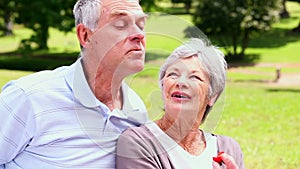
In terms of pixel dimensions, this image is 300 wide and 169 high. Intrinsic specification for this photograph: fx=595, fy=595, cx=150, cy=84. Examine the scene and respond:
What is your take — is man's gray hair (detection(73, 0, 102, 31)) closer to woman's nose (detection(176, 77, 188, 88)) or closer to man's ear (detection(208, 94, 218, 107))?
woman's nose (detection(176, 77, 188, 88))

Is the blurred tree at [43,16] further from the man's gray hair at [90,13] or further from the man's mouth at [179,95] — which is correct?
the man's mouth at [179,95]

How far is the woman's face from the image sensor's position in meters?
2.18

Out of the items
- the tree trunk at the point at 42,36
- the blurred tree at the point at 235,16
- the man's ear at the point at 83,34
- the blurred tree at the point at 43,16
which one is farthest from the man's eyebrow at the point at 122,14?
the blurred tree at the point at 235,16

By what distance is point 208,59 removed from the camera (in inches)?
90.2

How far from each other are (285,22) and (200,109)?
40.3m

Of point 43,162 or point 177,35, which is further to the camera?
point 43,162

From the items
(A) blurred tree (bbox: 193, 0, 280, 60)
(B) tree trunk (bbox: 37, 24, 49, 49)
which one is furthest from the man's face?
(A) blurred tree (bbox: 193, 0, 280, 60)

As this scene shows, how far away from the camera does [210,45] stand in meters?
2.29

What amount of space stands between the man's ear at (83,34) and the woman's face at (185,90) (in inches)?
12.7

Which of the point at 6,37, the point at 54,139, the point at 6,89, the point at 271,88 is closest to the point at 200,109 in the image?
the point at 54,139

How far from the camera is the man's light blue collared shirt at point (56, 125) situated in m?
2.29

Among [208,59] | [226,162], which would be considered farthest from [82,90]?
[226,162]

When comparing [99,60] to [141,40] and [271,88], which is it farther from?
[271,88]

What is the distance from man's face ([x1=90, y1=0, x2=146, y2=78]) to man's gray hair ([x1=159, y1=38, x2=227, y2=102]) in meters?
0.15
